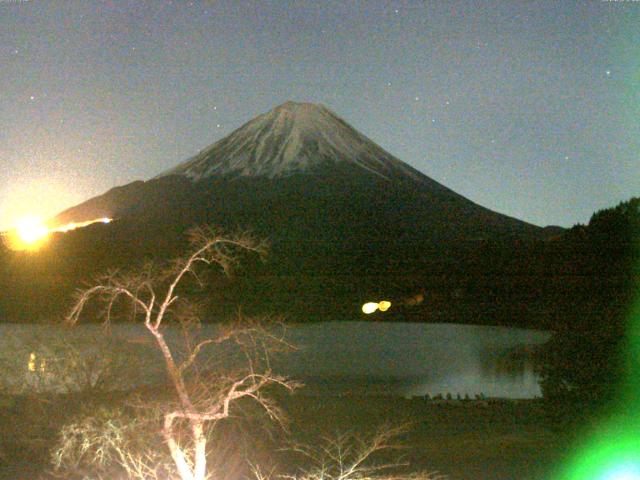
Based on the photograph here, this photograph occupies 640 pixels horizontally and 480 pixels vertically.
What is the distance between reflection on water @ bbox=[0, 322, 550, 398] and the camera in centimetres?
1672

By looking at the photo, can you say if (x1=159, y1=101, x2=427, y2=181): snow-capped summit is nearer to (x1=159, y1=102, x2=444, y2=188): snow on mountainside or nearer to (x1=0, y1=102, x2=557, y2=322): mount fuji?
(x1=159, y1=102, x2=444, y2=188): snow on mountainside

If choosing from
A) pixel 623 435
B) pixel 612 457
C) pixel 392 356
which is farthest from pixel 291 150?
pixel 623 435

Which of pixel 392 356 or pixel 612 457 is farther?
pixel 392 356

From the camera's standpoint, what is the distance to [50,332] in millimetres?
16625

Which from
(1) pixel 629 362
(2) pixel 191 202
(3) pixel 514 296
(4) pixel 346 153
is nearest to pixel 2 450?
(1) pixel 629 362

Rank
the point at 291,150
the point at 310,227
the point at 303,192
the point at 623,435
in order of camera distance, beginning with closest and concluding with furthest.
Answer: the point at 623,435
the point at 310,227
the point at 303,192
the point at 291,150

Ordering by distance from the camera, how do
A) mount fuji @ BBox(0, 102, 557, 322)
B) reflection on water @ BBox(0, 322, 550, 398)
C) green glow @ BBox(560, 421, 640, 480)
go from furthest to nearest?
mount fuji @ BBox(0, 102, 557, 322) → reflection on water @ BBox(0, 322, 550, 398) → green glow @ BBox(560, 421, 640, 480)

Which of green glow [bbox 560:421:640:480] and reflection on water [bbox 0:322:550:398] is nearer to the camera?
green glow [bbox 560:421:640:480]

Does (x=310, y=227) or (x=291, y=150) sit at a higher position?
(x=291, y=150)

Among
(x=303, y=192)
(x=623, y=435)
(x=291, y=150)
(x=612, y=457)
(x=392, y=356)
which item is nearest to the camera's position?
(x=623, y=435)

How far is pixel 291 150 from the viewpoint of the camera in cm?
10862

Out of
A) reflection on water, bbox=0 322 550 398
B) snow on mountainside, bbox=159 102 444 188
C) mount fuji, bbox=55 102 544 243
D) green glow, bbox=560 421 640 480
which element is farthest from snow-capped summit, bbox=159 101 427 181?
green glow, bbox=560 421 640 480

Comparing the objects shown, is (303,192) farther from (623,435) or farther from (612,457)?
(623,435)

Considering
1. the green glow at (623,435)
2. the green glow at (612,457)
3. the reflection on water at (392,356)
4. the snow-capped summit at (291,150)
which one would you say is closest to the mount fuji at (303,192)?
the snow-capped summit at (291,150)
